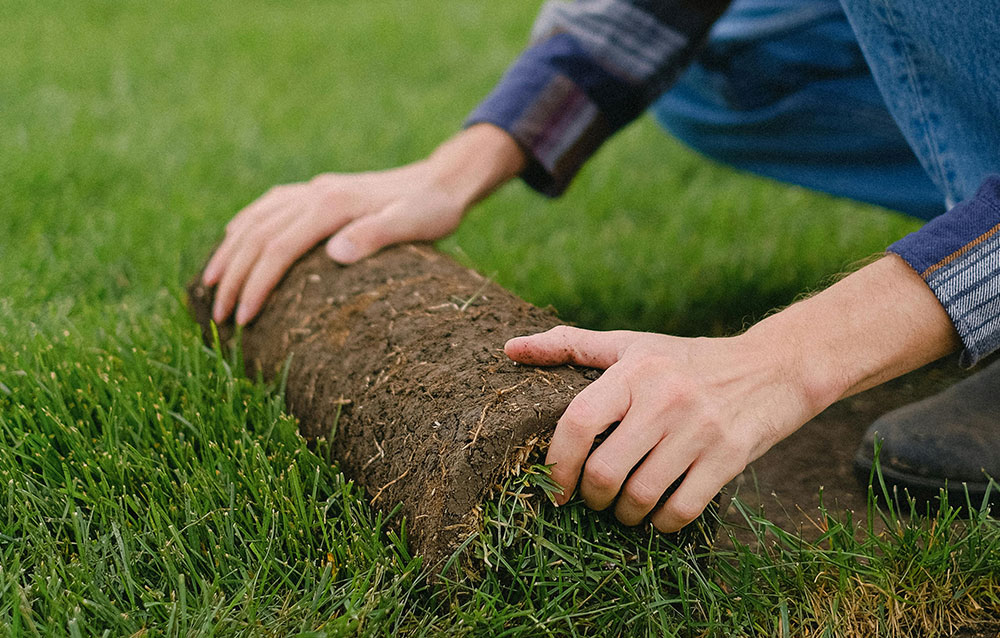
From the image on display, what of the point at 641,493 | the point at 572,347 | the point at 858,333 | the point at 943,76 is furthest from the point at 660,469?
the point at 943,76

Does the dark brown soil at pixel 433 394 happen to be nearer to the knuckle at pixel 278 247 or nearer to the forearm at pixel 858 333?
the knuckle at pixel 278 247

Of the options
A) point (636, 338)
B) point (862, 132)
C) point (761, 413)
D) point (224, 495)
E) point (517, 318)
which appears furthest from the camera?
point (862, 132)

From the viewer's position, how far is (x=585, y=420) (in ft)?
4.17

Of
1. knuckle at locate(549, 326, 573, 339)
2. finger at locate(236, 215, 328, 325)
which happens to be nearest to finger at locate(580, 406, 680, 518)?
knuckle at locate(549, 326, 573, 339)

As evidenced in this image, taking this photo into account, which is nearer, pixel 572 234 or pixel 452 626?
pixel 452 626

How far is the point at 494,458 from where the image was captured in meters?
1.34

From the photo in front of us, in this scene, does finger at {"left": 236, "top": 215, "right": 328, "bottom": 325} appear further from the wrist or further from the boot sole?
the boot sole

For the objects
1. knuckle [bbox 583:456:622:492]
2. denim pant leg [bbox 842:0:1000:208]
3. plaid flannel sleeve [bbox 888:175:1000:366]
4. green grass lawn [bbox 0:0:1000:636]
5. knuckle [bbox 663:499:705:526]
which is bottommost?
green grass lawn [bbox 0:0:1000:636]

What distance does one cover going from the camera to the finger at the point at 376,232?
195 centimetres

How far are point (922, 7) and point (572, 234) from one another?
5.95ft

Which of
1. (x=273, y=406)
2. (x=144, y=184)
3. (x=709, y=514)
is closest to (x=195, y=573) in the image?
(x=273, y=406)

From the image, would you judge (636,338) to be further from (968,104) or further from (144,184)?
(144,184)

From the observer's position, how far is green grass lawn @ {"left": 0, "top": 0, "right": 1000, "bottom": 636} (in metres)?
1.34

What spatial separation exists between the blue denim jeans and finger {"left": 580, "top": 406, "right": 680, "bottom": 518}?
88 centimetres
